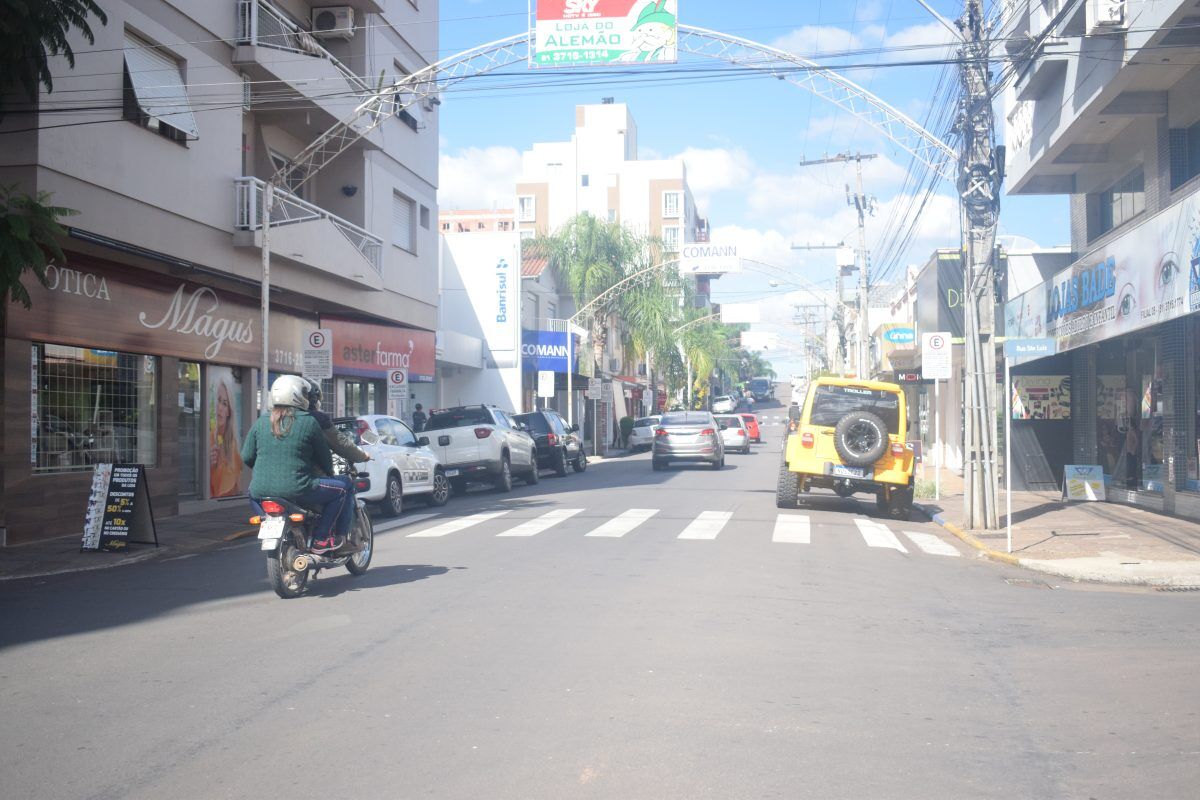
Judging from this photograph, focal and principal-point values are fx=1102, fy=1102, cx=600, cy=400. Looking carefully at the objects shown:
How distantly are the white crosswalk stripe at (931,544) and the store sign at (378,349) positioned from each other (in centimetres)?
1458

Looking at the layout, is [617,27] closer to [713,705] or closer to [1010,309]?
[1010,309]

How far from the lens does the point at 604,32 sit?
1900cm

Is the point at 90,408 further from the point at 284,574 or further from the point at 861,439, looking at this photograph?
the point at 861,439

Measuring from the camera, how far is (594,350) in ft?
173

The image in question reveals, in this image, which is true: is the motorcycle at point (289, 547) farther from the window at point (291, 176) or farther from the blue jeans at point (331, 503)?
the window at point (291, 176)

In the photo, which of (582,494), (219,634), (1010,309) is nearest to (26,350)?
(219,634)

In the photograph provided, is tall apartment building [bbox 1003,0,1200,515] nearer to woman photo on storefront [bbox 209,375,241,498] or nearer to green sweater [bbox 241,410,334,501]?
green sweater [bbox 241,410,334,501]

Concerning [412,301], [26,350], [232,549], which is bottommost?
[232,549]

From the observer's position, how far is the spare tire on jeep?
17547 mm

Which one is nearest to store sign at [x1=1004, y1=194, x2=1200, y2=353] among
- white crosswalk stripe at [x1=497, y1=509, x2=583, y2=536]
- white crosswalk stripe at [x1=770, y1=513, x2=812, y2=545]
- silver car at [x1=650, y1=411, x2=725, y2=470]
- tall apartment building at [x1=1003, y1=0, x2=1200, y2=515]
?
tall apartment building at [x1=1003, y1=0, x2=1200, y2=515]

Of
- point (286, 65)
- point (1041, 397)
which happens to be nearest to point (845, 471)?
point (1041, 397)

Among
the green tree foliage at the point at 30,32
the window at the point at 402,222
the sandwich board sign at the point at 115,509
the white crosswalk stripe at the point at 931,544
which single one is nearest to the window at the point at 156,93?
the green tree foliage at the point at 30,32

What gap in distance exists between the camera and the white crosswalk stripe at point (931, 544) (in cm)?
1448

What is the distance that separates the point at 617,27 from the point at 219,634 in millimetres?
13827
